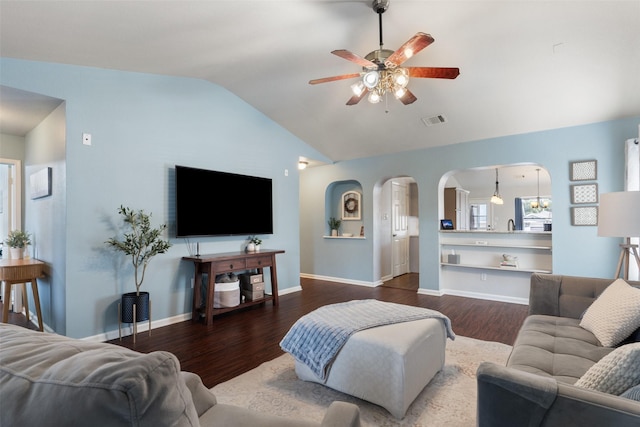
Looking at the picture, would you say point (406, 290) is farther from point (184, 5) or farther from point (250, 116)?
point (184, 5)

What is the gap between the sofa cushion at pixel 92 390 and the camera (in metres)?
0.50

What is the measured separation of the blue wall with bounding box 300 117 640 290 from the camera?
13.3 feet

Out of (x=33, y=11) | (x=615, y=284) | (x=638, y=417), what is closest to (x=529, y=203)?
(x=615, y=284)

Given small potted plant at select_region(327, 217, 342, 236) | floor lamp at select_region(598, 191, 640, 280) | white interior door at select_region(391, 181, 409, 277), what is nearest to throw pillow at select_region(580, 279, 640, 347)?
floor lamp at select_region(598, 191, 640, 280)

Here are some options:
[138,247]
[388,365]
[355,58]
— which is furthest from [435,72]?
[138,247]

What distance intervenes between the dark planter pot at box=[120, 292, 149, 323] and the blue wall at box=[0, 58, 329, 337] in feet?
0.79

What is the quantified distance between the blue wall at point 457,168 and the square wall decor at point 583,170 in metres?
0.05

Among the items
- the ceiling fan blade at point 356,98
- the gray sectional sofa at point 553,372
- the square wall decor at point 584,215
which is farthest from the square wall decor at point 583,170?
the ceiling fan blade at point 356,98

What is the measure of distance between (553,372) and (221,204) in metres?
3.82

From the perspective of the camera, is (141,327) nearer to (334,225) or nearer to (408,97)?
(408,97)

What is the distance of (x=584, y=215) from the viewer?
416 centimetres

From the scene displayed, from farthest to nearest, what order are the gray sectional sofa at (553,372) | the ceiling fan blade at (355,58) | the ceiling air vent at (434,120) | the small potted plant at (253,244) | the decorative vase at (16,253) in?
1. the small potted plant at (253,244)
2. the ceiling air vent at (434,120)
3. the decorative vase at (16,253)
4. the ceiling fan blade at (355,58)
5. the gray sectional sofa at (553,372)

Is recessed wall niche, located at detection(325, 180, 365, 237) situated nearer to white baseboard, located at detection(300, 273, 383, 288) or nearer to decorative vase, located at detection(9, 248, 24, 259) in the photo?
white baseboard, located at detection(300, 273, 383, 288)

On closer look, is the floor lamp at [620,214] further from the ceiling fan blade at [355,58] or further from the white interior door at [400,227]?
the white interior door at [400,227]
